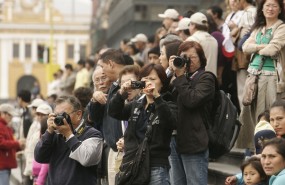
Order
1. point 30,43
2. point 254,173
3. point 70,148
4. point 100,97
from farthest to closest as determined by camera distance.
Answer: point 30,43 < point 100,97 < point 70,148 < point 254,173

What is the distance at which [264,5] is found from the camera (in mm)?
11828

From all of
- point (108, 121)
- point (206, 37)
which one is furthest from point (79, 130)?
point (206, 37)

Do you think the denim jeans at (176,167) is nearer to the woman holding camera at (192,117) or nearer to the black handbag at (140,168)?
the woman holding camera at (192,117)

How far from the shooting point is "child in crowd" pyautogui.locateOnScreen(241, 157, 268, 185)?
30.0ft

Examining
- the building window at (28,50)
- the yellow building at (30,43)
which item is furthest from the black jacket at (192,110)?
the building window at (28,50)

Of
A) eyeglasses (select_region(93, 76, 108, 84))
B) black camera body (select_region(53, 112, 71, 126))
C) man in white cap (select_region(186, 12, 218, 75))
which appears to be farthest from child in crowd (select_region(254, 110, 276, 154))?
man in white cap (select_region(186, 12, 218, 75))

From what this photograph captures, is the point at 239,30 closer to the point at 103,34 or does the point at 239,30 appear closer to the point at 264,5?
the point at 264,5

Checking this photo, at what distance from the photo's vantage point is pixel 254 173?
914cm

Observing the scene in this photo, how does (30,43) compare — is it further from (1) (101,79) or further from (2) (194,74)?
(2) (194,74)

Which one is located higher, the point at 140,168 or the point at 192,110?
the point at 192,110

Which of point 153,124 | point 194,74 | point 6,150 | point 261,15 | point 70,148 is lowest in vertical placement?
point 6,150

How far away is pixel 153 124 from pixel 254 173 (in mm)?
1134

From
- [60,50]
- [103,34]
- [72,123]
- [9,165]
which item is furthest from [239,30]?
[60,50]

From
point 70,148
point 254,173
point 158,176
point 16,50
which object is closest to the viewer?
point 254,173
